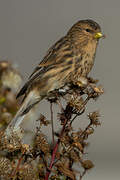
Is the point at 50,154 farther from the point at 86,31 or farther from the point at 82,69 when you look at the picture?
the point at 86,31

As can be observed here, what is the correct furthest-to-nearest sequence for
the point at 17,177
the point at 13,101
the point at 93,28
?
the point at 93,28, the point at 13,101, the point at 17,177

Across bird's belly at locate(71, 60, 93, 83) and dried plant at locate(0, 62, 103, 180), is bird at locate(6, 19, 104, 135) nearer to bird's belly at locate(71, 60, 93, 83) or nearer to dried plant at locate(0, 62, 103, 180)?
bird's belly at locate(71, 60, 93, 83)

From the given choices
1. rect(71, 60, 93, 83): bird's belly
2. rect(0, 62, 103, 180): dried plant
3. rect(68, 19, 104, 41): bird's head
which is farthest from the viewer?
rect(68, 19, 104, 41): bird's head

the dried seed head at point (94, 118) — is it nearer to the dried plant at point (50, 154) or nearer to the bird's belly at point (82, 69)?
the dried plant at point (50, 154)

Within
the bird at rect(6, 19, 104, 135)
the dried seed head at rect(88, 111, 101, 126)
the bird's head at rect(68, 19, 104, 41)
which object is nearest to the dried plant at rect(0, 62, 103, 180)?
the dried seed head at rect(88, 111, 101, 126)

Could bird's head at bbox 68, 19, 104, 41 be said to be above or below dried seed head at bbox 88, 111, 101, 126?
above

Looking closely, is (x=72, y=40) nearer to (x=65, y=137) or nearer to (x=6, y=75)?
(x=6, y=75)

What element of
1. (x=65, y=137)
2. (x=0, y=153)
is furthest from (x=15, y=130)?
(x=65, y=137)

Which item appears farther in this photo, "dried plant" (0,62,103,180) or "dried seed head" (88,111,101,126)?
"dried seed head" (88,111,101,126)
